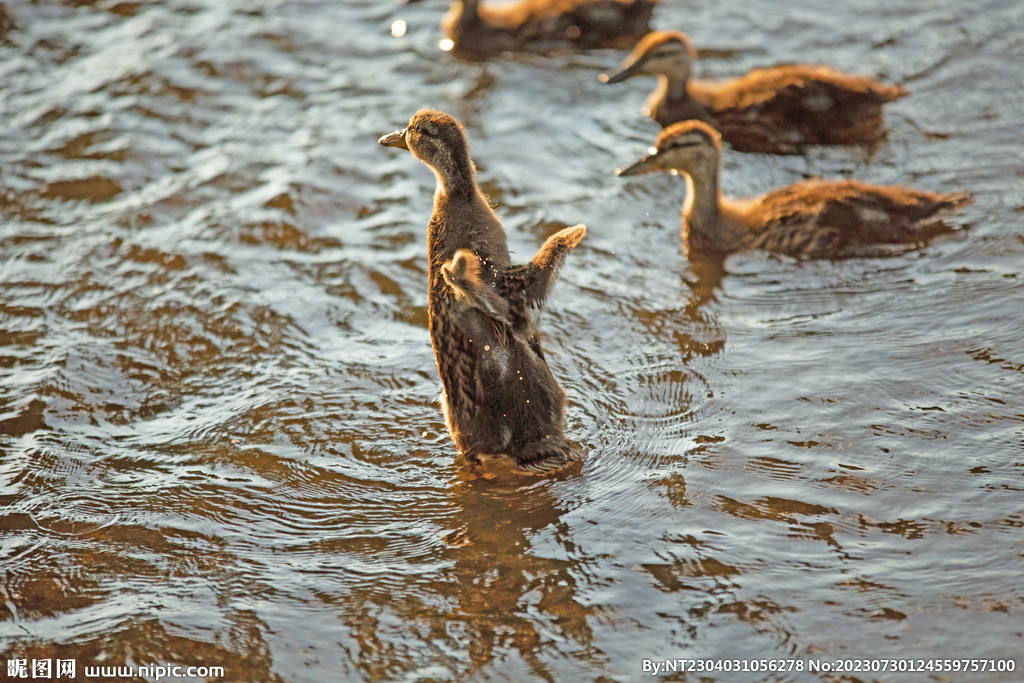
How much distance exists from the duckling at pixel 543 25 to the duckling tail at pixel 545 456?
578 cm

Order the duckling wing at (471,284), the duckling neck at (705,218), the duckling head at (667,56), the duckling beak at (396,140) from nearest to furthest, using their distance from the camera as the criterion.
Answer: the duckling wing at (471,284) → the duckling beak at (396,140) → the duckling neck at (705,218) → the duckling head at (667,56)

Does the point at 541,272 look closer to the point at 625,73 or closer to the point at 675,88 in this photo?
the point at 675,88

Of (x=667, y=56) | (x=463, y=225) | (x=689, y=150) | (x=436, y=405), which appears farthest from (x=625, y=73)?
(x=436, y=405)

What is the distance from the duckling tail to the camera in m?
4.47

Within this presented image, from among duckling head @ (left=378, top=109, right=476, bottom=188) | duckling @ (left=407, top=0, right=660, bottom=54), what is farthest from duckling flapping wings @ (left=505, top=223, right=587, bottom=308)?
duckling @ (left=407, top=0, right=660, bottom=54)

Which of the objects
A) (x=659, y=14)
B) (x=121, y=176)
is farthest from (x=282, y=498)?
(x=659, y=14)

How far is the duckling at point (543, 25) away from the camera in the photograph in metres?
9.19

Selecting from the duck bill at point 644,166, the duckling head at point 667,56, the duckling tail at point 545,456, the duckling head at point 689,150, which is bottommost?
the duckling tail at point 545,456

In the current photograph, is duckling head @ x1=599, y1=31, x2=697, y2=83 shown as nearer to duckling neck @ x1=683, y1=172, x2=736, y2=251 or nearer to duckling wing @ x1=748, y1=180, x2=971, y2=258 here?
duckling neck @ x1=683, y1=172, x2=736, y2=251

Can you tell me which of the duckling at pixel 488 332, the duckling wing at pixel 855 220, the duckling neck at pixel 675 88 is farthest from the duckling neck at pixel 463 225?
the duckling neck at pixel 675 88

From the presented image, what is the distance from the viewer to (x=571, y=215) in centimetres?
667

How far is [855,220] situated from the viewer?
6102 millimetres

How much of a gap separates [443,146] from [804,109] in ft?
12.7

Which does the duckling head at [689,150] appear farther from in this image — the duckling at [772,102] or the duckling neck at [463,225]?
the duckling neck at [463,225]
